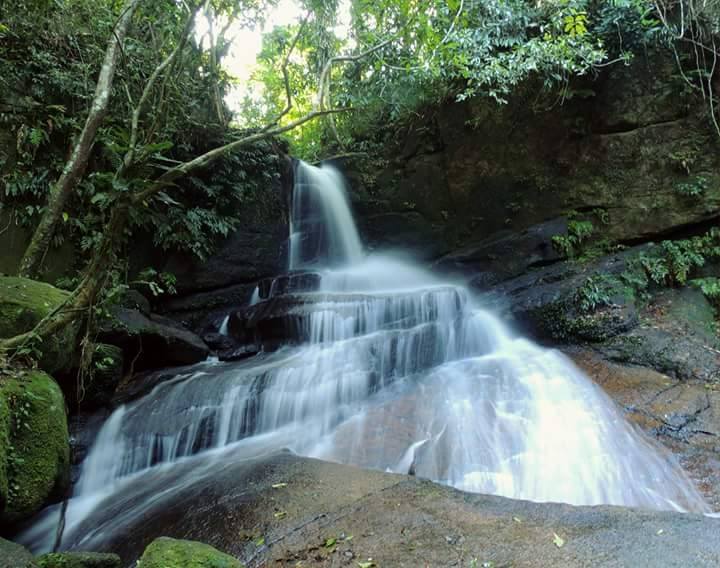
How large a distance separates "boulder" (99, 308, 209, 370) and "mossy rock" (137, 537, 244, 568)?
491cm

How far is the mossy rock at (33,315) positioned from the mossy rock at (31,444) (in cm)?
46

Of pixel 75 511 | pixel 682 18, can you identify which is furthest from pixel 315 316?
pixel 682 18

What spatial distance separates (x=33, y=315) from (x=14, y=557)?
259 cm

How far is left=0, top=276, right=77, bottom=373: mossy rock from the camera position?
4.17 meters

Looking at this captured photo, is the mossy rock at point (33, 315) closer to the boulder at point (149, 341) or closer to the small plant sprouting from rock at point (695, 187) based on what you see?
the boulder at point (149, 341)

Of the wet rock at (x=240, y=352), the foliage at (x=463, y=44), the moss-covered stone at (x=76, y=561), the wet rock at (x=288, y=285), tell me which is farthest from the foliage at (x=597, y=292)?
the moss-covered stone at (x=76, y=561)

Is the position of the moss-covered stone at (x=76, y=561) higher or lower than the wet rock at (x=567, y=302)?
lower

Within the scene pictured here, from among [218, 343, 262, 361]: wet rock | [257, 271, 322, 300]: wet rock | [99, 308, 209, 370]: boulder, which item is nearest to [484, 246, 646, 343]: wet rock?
[257, 271, 322, 300]: wet rock

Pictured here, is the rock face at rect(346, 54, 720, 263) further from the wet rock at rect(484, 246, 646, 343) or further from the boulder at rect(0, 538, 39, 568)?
the boulder at rect(0, 538, 39, 568)

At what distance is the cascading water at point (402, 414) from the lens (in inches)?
165

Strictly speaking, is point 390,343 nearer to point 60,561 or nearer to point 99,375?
point 99,375

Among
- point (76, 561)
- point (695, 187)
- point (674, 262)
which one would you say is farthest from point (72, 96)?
point (695, 187)

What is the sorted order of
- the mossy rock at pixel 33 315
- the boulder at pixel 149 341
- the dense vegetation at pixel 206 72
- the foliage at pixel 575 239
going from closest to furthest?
1. the mossy rock at pixel 33 315
2. the dense vegetation at pixel 206 72
3. the boulder at pixel 149 341
4. the foliage at pixel 575 239

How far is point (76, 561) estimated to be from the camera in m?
2.58
